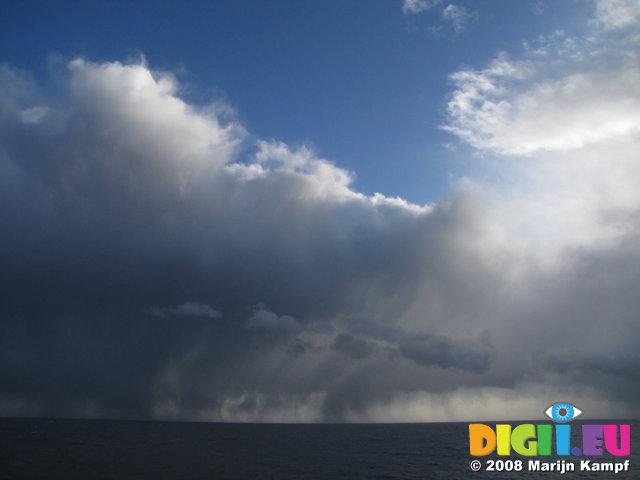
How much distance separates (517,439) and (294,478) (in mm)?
45782

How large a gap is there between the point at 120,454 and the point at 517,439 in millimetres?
110103

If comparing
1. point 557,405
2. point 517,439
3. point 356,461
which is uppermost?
point 557,405

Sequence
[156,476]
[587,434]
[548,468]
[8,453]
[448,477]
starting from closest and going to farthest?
[587,434] → [156,476] → [448,477] → [548,468] → [8,453]

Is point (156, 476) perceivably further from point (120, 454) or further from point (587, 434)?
point (587, 434)

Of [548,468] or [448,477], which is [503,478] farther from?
[548,468]

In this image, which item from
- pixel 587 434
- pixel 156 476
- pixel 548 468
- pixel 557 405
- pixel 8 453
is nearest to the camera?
pixel 587 434

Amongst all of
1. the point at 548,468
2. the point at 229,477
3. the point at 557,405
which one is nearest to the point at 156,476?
the point at 229,477

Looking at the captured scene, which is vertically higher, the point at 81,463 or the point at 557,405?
the point at 557,405

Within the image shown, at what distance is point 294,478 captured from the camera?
3391 inches

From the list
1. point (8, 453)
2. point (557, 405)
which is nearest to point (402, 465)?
point (557, 405)

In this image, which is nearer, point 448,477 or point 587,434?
point 587,434

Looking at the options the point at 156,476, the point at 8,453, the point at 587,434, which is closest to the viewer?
the point at 587,434

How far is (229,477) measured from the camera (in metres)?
85.8

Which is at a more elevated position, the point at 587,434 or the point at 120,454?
the point at 587,434
